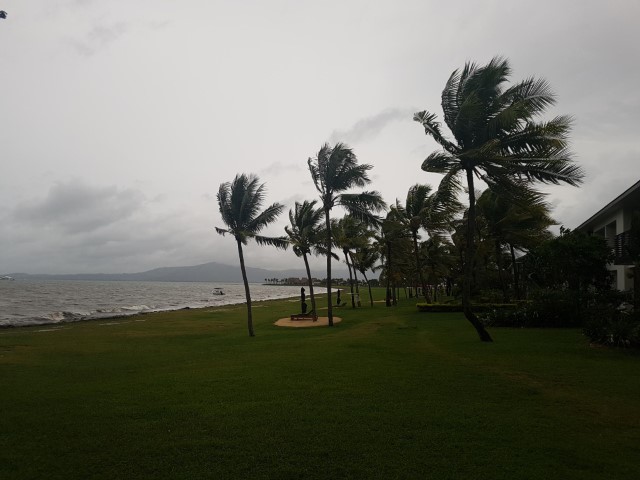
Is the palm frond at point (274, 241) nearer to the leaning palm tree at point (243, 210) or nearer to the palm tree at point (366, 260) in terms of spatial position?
the leaning palm tree at point (243, 210)

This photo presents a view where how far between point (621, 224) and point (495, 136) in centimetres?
1071

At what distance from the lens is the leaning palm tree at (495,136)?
12.4 m

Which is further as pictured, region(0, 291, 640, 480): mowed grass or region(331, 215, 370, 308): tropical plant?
region(331, 215, 370, 308): tropical plant

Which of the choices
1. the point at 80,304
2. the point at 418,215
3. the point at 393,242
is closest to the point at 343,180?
the point at 418,215

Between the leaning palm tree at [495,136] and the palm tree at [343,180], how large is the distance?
20.2ft

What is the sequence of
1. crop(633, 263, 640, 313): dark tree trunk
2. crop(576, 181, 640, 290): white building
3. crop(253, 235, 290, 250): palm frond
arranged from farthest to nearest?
1. crop(253, 235, 290, 250): palm frond
2. crop(576, 181, 640, 290): white building
3. crop(633, 263, 640, 313): dark tree trunk

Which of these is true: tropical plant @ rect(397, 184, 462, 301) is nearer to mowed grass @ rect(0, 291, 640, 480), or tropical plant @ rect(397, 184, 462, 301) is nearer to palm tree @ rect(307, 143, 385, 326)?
palm tree @ rect(307, 143, 385, 326)

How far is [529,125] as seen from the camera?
12.8 meters

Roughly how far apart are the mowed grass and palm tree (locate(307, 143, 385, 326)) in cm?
953

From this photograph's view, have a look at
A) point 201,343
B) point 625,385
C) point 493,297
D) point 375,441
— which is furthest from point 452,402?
point 493,297

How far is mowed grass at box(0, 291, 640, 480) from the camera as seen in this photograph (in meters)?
4.70

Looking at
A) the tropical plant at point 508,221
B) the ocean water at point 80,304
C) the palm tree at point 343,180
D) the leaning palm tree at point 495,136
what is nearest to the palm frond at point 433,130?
the leaning palm tree at point 495,136

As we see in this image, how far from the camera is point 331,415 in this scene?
623cm

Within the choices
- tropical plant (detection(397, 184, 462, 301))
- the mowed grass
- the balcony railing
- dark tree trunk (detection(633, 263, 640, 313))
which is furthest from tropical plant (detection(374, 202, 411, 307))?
the mowed grass
